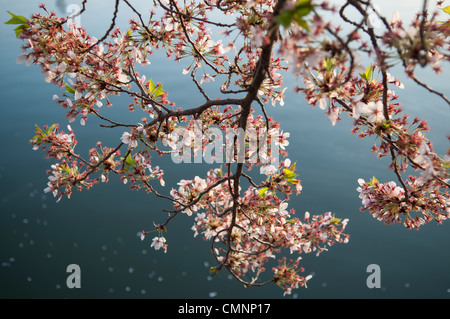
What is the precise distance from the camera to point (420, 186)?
5.62 ft

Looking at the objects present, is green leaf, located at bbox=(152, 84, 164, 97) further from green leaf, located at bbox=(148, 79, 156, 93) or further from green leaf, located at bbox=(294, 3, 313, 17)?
green leaf, located at bbox=(294, 3, 313, 17)

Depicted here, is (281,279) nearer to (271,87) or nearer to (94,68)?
(271,87)

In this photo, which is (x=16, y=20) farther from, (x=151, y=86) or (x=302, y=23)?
(x=302, y=23)

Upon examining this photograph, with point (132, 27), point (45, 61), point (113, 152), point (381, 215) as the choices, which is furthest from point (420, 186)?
point (45, 61)

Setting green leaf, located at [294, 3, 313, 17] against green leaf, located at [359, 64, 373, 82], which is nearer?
green leaf, located at [294, 3, 313, 17]

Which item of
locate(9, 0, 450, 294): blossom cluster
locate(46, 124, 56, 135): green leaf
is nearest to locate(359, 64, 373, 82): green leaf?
locate(9, 0, 450, 294): blossom cluster

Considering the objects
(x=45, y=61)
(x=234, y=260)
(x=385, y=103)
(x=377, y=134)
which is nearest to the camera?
(x=385, y=103)

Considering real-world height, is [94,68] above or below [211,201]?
above

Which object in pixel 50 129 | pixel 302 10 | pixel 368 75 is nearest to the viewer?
pixel 302 10

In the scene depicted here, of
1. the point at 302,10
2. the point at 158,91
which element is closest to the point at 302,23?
the point at 302,10

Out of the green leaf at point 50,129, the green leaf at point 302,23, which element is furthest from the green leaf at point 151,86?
the green leaf at point 302,23

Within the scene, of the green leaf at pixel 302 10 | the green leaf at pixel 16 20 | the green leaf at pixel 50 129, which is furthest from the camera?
the green leaf at pixel 50 129

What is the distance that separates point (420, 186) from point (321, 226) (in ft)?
2.00

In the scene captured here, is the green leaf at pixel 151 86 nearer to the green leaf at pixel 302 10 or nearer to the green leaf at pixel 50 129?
the green leaf at pixel 50 129
